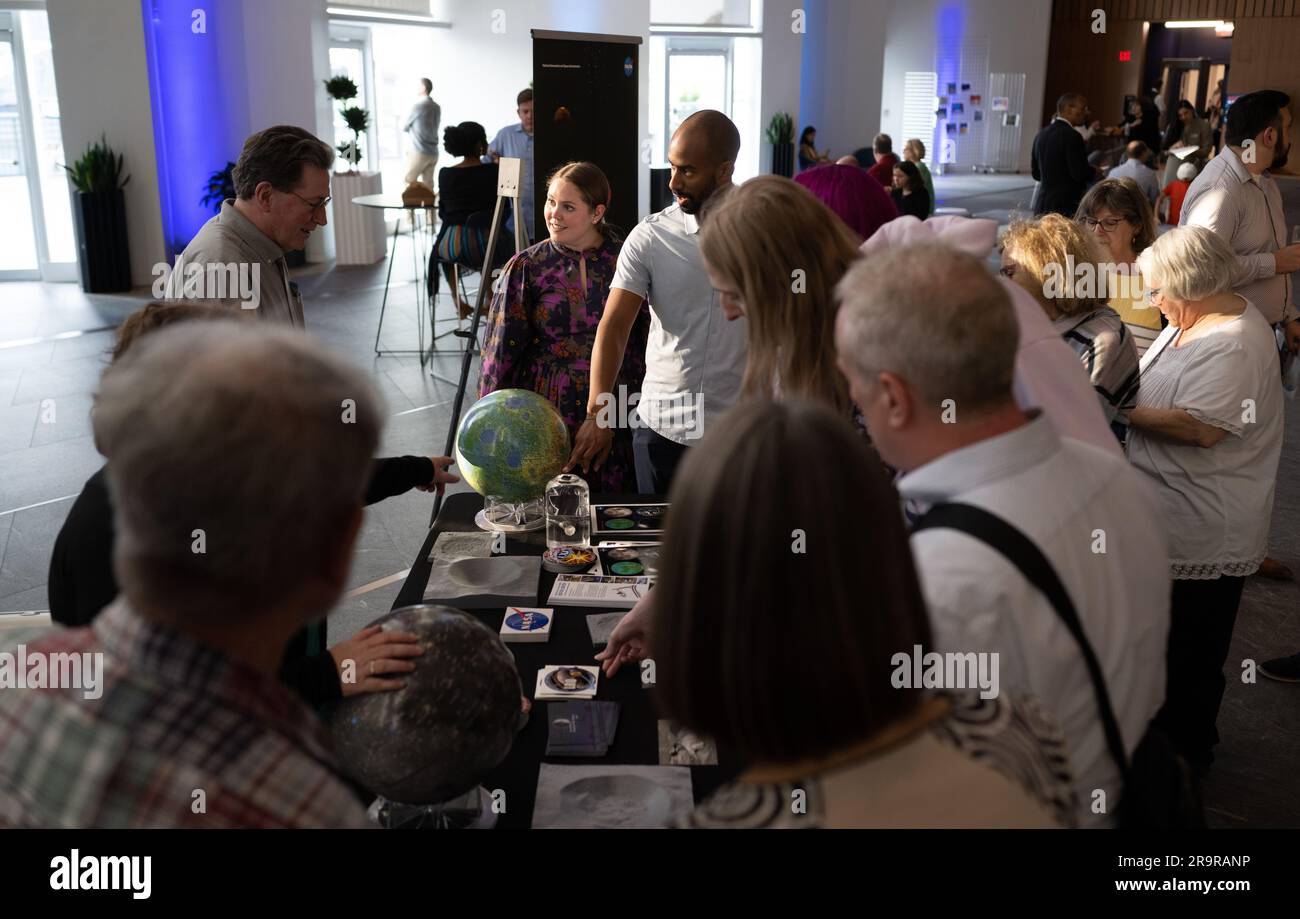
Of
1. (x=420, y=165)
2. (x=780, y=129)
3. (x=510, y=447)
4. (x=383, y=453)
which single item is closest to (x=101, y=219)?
(x=420, y=165)

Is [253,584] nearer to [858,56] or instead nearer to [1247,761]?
[1247,761]

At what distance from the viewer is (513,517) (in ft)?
10.3

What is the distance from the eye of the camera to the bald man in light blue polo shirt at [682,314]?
339 cm

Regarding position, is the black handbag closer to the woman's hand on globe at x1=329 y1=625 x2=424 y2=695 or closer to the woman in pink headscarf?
the woman's hand on globe at x1=329 y1=625 x2=424 y2=695

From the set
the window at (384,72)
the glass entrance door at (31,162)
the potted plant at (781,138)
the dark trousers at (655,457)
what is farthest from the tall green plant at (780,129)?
the dark trousers at (655,457)

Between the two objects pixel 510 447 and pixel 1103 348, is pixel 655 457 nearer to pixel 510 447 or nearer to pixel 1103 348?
pixel 510 447

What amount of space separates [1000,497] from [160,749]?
0.96 metres

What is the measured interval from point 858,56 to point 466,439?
1674cm

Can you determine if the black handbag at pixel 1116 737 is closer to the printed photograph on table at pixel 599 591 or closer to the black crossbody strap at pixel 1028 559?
the black crossbody strap at pixel 1028 559

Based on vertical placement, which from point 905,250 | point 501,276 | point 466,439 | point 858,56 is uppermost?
point 858,56

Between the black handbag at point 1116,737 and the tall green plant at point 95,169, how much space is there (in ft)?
35.3

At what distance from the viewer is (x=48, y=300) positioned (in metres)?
10.3

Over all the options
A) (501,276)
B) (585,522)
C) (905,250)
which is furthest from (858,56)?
(905,250)
